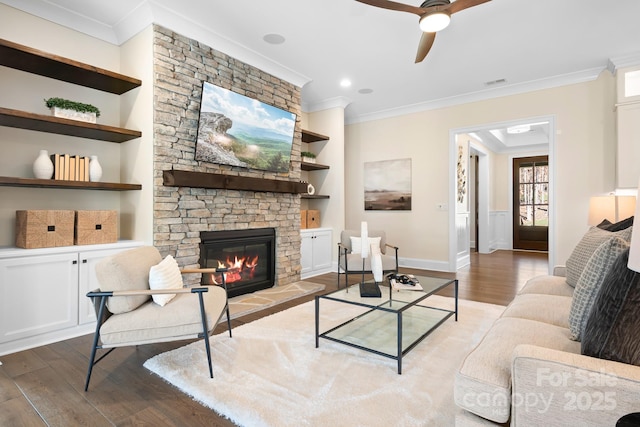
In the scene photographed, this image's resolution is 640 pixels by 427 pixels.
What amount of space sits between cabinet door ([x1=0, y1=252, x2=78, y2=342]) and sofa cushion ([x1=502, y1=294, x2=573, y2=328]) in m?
3.37

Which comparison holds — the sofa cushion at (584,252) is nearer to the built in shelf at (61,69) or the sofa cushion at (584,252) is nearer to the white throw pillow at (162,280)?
the white throw pillow at (162,280)

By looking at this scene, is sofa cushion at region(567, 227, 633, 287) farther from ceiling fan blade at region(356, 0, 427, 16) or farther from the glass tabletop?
ceiling fan blade at region(356, 0, 427, 16)

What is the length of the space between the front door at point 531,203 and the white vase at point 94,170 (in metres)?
9.45

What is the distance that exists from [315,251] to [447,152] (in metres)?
2.84

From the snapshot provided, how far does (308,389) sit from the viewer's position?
1987mm

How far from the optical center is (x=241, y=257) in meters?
4.23

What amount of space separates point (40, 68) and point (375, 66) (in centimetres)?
362

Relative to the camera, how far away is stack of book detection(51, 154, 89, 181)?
2967mm

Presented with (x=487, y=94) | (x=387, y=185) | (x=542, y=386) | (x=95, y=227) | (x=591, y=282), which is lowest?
(x=542, y=386)

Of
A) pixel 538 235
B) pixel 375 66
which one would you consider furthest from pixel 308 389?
pixel 538 235

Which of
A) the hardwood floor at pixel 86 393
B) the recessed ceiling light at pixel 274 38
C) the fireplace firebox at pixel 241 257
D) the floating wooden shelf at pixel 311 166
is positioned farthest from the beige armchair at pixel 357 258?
the recessed ceiling light at pixel 274 38

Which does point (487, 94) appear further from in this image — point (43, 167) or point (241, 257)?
point (43, 167)

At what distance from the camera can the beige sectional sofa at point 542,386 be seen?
40.6 inches

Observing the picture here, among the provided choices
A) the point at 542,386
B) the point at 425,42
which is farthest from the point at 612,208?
the point at 542,386
